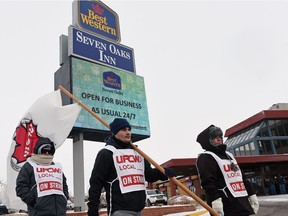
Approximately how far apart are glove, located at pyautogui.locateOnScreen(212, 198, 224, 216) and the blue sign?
1384 cm

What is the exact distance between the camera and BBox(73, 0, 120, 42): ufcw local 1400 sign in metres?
17.9

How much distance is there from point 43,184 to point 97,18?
640 inches

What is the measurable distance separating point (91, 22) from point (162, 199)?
13089 mm

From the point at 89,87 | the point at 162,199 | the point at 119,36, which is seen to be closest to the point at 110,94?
the point at 89,87

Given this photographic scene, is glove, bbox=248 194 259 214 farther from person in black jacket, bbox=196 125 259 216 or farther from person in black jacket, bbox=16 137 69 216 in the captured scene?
person in black jacket, bbox=16 137 69 216

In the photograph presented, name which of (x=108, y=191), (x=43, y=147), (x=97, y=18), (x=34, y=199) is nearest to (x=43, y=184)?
(x=34, y=199)

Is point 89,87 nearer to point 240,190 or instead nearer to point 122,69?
point 122,69

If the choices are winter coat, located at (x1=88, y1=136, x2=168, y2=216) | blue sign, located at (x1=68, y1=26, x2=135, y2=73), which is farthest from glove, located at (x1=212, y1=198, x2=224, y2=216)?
blue sign, located at (x1=68, y1=26, x2=135, y2=73)

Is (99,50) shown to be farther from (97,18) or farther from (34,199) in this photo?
(34,199)

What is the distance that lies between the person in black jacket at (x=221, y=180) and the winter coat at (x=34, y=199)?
209cm

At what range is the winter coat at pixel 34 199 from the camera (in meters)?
4.08

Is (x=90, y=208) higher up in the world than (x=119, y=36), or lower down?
lower down

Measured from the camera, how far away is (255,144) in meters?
33.8

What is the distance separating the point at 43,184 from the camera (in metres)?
4.28
